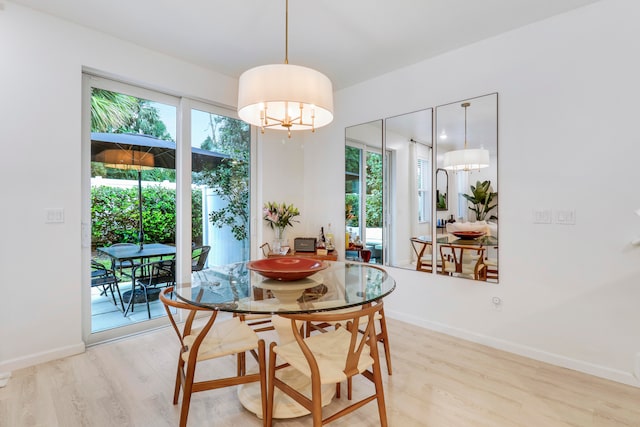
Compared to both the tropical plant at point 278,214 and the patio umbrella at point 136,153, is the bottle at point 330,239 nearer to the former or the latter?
the tropical plant at point 278,214

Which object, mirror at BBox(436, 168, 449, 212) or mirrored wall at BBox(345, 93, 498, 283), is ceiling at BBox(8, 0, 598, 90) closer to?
mirrored wall at BBox(345, 93, 498, 283)

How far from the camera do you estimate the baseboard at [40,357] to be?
2.25 m

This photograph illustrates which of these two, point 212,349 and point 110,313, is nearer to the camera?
point 212,349

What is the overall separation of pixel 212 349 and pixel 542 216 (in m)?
2.53

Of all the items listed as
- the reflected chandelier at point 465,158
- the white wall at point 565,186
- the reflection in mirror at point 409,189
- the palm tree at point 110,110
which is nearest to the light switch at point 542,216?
the white wall at point 565,186

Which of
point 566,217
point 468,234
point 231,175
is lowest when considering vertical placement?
point 468,234


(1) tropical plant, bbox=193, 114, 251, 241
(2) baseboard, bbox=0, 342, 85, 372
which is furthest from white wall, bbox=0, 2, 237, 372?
(1) tropical plant, bbox=193, 114, 251, 241

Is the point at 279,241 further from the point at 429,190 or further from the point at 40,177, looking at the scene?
the point at 40,177

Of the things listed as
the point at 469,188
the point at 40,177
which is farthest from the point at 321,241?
the point at 40,177

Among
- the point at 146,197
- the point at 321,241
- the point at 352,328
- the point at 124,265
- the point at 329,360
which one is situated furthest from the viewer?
the point at 321,241

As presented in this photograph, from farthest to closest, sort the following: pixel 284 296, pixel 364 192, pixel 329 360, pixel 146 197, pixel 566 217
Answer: pixel 364 192 → pixel 146 197 → pixel 566 217 → pixel 284 296 → pixel 329 360

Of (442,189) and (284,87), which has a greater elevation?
(284,87)

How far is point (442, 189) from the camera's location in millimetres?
3025

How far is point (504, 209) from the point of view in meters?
2.63
